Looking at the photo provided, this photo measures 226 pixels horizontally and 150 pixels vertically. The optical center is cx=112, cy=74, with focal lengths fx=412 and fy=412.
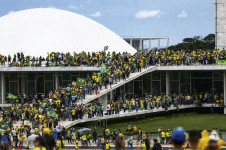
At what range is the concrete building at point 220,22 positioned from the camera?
47812 mm

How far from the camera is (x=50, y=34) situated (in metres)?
44.9

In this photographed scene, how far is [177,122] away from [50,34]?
1921 centimetres

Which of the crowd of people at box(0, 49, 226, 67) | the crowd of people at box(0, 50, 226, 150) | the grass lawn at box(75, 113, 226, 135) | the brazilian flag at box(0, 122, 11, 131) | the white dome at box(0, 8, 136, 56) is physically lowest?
the grass lawn at box(75, 113, 226, 135)

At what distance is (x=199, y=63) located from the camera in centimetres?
3662

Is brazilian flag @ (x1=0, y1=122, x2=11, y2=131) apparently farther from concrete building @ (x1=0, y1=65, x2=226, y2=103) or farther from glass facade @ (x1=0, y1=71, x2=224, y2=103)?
glass facade @ (x1=0, y1=71, x2=224, y2=103)

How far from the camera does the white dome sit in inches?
1689

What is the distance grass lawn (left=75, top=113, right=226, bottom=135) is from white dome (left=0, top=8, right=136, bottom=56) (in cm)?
1248

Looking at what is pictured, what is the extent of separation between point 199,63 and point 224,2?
47.5 feet

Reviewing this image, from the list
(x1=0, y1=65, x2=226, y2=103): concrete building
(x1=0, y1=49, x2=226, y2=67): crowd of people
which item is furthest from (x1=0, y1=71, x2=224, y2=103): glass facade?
(x1=0, y1=49, x2=226, y2=67): crowd of people

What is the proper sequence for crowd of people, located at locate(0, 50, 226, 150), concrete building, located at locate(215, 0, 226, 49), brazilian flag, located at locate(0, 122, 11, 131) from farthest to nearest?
concrete building, located at locate(215, 0, 226, 49) < brazilian flag, located at locate(0, 122, 11, 131) < crowd of people, located at locate(0, 50, 226, 150)

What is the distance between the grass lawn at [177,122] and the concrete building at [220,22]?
46.3ft

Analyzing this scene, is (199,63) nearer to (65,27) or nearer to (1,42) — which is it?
(65,27)

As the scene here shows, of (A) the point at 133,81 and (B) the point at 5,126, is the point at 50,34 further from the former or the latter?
(B) the point at 5,126

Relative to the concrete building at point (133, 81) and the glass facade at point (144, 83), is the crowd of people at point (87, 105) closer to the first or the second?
the concrete building at point (133, 81)
